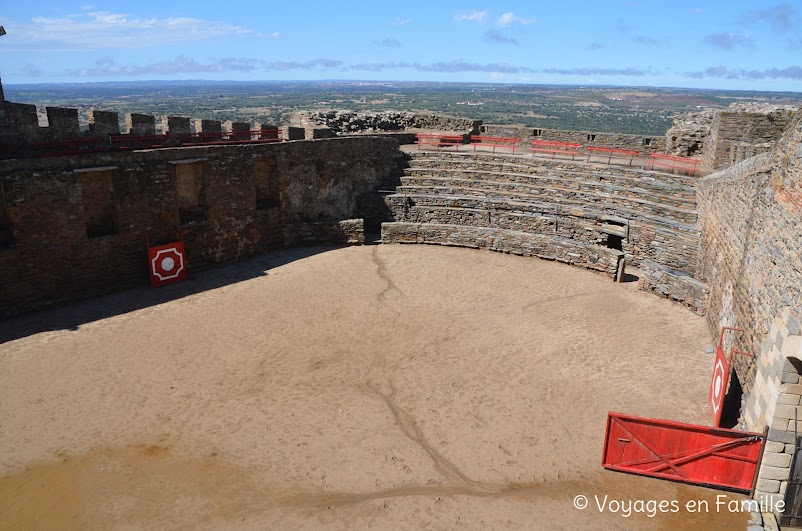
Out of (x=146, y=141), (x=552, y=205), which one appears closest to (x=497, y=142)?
(x=552, y=205)

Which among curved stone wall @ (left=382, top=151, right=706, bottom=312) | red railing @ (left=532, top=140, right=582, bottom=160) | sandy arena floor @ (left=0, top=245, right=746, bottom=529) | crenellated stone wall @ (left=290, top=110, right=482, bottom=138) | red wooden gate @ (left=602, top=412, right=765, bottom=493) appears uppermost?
crenellated stone wall @ (left=290, top=110, right=482, bottom=138)

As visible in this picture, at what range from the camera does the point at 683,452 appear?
7.89 metres

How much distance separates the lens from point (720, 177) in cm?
1351

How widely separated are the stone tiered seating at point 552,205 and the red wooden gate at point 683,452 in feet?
25.5

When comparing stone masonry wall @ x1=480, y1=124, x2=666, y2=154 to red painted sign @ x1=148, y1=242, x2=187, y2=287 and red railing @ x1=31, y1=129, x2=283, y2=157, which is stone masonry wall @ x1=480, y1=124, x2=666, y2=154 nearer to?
red railing @ x1=31, y1=129, x2=283, y2=157

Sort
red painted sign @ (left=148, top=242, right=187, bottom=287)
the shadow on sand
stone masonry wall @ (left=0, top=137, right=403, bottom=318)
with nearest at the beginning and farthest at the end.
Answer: the shadow on sand
stone masonry wall @ (left=0, top=137, right=403, bottom=318)
red painted sign @ (left=148, top=242, right=187, bottom=287)

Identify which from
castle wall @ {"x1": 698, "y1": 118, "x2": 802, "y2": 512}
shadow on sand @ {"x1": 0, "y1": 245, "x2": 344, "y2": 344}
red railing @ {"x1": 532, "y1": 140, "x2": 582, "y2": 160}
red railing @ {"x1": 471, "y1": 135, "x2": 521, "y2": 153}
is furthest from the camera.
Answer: red railing @ {"x1": 471, "y1": 135, "x2": 521, "y2": 153}

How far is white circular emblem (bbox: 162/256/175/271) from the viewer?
15.1 metres

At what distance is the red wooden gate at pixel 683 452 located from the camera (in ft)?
24.5

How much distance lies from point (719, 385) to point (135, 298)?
1309cm

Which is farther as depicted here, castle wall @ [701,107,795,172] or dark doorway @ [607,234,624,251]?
dark doorway @ [607,234,624,251]

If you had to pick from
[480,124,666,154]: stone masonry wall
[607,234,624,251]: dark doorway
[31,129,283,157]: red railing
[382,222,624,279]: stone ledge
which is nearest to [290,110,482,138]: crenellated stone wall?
[480,124,666,154]: stone masonry wall

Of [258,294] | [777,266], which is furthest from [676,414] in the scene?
[258,294]

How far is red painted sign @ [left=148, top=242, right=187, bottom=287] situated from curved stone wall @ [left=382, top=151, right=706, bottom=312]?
658cm
